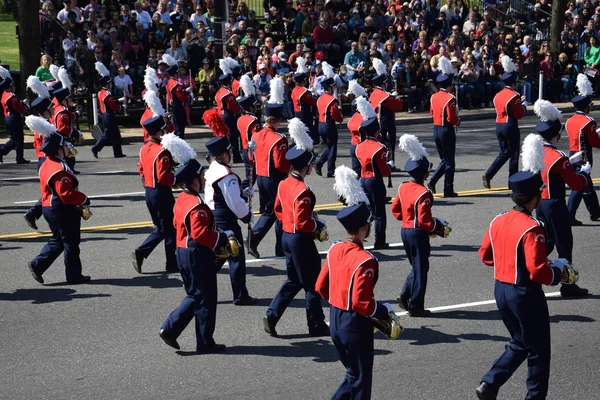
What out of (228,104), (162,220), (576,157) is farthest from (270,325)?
(228,104)

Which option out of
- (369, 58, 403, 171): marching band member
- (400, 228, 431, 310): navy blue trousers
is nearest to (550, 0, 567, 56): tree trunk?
(369, 58, 403, 171): marching band member

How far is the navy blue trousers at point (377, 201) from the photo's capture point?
14.3 metres

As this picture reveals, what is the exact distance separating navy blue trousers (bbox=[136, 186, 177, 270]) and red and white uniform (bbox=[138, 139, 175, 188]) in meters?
0.11

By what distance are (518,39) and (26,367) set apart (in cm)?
2513

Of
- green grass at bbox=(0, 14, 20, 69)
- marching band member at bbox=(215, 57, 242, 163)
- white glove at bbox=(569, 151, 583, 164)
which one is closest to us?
white glove at bbox=(569, 151, 583, 164)

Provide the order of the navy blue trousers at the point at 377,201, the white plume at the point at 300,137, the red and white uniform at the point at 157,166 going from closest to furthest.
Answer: the white plume at the point at 300,137 < the red and white uniform at the point at 157,166 < the navy blue trousers at the point at 377,201

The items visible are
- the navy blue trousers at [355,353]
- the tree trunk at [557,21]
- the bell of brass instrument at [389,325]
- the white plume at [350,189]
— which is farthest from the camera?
the tree trunk at [557,21]

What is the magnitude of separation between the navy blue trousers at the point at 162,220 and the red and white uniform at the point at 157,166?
11 cm

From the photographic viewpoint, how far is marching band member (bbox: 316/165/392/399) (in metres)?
8.13

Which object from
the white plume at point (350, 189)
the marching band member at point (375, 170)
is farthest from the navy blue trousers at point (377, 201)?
the white plume at point (350, 189)

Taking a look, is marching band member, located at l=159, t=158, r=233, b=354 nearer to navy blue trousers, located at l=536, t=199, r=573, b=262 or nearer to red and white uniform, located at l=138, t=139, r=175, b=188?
red and white uniform, located at l=138, t=139, r=175, b=188

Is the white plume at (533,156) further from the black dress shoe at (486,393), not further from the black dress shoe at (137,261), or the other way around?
the black dress shoe at (137,261)

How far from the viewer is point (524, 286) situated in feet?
28.5

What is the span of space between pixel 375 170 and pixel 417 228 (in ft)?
10.1
